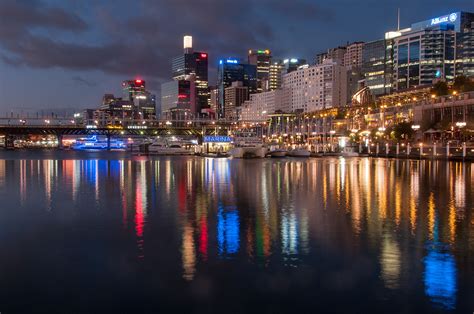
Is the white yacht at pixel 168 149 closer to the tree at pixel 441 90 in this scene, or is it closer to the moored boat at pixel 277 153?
the moored boat at pixel 277 153

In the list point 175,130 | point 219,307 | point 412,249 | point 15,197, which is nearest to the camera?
point 219,307

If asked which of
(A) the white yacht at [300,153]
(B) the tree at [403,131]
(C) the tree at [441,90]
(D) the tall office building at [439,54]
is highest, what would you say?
(D) the tall office building at [439,54]

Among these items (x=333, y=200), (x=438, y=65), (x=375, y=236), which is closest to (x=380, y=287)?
(x=375, y=236)

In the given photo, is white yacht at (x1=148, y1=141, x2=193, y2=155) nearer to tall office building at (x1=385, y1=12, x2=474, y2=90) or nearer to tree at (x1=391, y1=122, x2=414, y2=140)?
tree at (x1=391, y1=122, x2=414, y2=140)

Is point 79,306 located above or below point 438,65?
below

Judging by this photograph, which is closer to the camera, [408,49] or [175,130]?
[175,130]

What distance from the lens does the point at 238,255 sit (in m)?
14.4

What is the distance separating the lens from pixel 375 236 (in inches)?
658

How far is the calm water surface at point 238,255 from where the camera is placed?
10898 millimetres

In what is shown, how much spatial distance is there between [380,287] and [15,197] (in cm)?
2310

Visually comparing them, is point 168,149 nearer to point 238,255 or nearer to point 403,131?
point 403,131

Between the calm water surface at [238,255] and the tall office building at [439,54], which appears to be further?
the tall office building at [439,54]

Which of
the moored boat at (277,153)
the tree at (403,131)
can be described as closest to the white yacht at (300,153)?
the moored boat at (277,153)

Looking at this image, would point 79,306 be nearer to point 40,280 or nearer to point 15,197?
point 40,280
